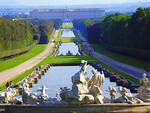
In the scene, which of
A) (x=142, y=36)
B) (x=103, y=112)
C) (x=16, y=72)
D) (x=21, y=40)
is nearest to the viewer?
(x=103, y=112)

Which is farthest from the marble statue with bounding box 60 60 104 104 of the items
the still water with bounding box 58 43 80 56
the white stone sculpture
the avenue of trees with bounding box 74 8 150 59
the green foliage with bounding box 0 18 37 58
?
the still water with bounding box 58 43 80 56

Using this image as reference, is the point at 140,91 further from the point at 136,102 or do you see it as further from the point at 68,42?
the point at 68,42

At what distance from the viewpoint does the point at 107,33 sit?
298 feet

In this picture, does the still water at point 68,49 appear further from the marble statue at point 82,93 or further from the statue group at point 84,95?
the marble statue at point 82,93

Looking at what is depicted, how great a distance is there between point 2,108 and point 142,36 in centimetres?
3983

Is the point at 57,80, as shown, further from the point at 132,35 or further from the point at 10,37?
the point at 10,37

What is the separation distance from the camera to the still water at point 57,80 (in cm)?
3816

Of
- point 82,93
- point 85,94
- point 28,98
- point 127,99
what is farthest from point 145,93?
point 28,98

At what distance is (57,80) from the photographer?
45.3m

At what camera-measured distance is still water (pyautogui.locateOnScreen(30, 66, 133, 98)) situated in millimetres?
38156

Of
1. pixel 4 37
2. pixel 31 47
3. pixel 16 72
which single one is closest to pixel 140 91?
pixel 16 72

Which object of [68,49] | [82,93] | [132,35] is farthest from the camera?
[68,49]

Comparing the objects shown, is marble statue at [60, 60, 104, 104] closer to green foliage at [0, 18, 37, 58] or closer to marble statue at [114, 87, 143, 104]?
marble statue at [114, 87, 143, 104]

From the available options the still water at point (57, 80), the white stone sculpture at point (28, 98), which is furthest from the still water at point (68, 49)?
the white stone sculpture at point (28, 98)
